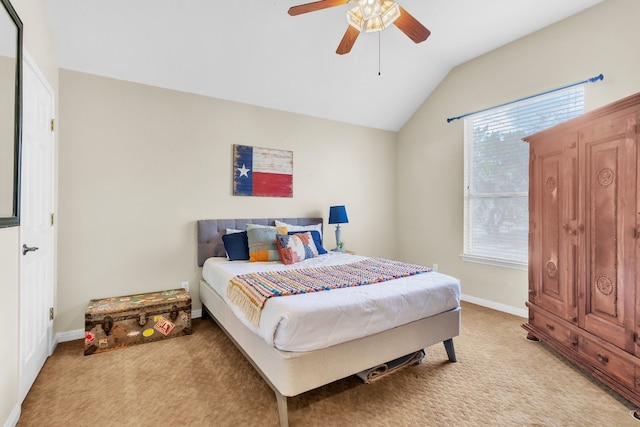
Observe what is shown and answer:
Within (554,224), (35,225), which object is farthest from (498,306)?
(35,225)

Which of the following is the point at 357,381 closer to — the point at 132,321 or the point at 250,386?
the point at 250,386

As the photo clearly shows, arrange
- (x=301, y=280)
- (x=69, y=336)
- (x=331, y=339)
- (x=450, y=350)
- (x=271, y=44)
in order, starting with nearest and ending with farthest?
(x=331, y=339) < (x=301, y=280) < (x=450, y=350) < (x=69, y=336) < (x=271, y=44)

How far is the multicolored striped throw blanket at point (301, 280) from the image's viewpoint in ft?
6.41

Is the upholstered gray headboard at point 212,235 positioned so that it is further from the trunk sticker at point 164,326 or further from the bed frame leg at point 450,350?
the bed frame leg at point 450,350

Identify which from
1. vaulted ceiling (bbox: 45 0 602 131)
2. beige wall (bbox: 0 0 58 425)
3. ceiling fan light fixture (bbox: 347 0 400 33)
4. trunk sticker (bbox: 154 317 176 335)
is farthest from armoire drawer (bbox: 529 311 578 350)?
beige wall (bbox: 0 0 58 425)

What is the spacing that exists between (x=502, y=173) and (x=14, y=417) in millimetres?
4587

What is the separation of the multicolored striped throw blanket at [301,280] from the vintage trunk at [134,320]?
843mm

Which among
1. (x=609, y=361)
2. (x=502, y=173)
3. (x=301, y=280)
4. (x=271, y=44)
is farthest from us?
(x=502, y=173)

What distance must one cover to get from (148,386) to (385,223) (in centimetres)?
375

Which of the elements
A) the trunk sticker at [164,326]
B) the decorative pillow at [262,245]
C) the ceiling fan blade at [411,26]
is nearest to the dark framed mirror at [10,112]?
the trunk sticker at [164,326]

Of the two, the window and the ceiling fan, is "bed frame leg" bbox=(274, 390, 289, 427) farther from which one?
the window

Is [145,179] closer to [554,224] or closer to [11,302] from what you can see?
[11,302]

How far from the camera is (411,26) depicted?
84.5 inches

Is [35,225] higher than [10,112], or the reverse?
[10,112]
